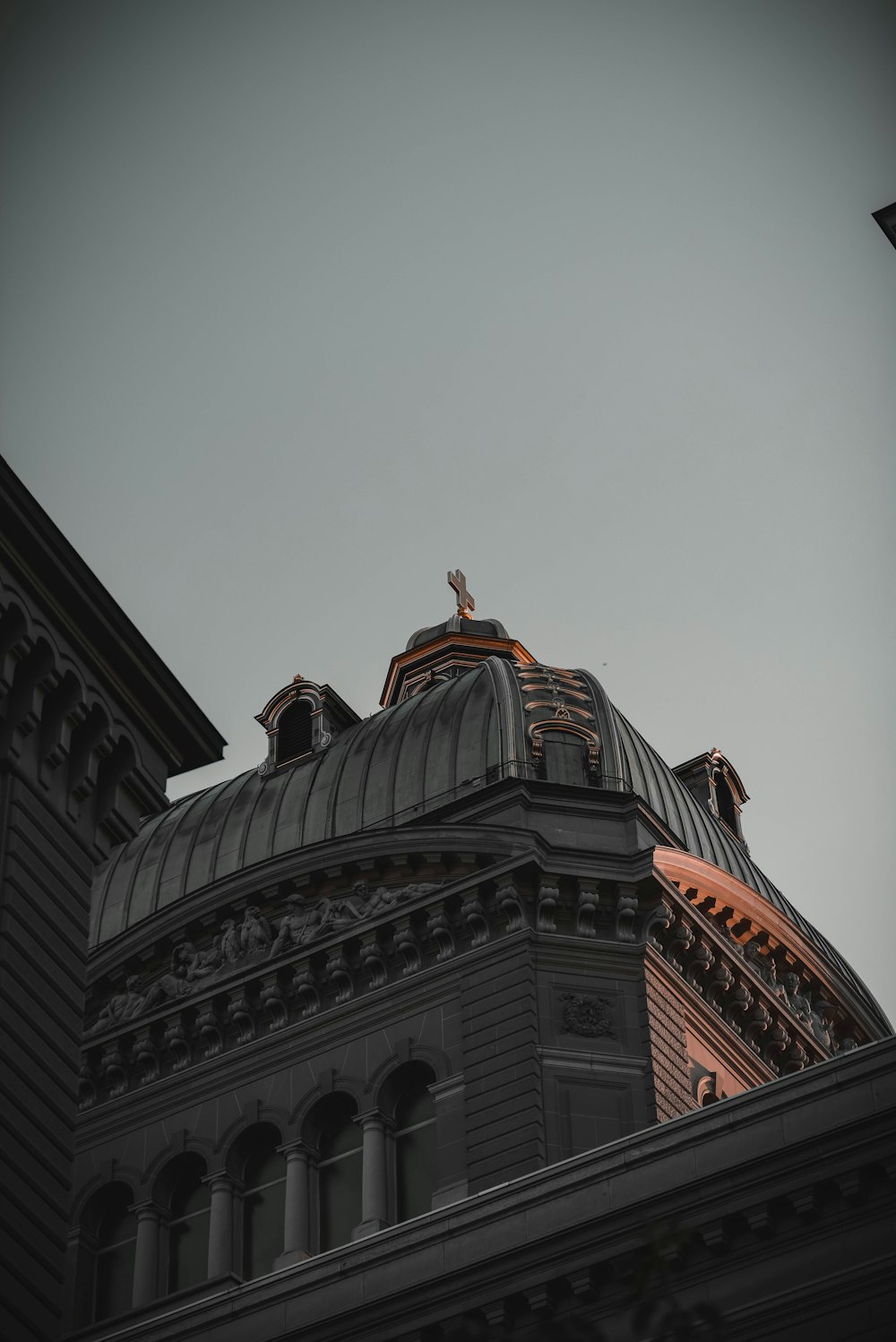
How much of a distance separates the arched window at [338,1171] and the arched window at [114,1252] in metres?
4.74

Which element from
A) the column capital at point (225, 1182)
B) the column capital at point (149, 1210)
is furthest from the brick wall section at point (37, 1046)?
the column capital at point (149, 1210)

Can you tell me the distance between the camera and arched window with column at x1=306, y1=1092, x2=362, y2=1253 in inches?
1984

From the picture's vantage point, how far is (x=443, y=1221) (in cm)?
3403

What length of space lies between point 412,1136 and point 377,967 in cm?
394

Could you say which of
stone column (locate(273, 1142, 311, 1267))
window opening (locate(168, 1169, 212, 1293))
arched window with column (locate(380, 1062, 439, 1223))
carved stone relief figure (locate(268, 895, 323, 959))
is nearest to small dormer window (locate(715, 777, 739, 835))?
carved stone relief figure (locate(268, 895, 323, 959))

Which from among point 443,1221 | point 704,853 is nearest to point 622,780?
point 704,853

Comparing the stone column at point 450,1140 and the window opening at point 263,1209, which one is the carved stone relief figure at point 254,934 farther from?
the stone column at point 450,1140

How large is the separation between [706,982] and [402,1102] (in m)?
7.31

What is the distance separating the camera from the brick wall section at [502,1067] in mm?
47375

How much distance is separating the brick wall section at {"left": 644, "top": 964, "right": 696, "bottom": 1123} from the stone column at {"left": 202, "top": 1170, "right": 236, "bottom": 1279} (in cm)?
977

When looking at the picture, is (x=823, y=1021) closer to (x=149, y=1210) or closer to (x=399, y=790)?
(x=399, y=790)

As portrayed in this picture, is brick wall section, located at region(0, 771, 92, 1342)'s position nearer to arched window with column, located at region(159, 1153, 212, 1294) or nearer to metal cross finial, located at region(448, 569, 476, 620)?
arched window with column, located at region(159, 1153, 212, 1294)

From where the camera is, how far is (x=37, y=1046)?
1240 inches

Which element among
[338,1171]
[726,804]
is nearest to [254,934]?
[338,1171]
